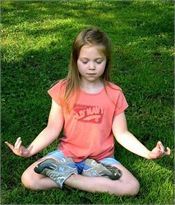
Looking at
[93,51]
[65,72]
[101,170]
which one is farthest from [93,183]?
[65,72]

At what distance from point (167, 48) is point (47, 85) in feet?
7.99

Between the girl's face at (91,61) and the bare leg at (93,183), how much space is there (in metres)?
0.86

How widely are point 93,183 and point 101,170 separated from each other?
146 millimetres

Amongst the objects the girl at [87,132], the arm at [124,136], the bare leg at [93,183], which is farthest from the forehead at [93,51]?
the bare leg at [93,183]

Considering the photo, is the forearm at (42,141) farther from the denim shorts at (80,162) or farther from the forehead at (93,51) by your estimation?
the forehead at (93,51)

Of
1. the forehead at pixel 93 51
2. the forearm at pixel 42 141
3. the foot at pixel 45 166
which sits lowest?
the foot at pixel 45 166

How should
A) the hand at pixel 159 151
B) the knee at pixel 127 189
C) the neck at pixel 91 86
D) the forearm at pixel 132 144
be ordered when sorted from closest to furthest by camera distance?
the hand at pixel 159 151 < the knee at pixel 127 189 < the forearm at pixel 132 144 < the neck at pixel 91 86

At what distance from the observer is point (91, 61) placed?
14.9ft

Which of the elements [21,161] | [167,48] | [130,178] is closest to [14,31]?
[167,48]

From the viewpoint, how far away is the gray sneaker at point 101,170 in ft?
14.9

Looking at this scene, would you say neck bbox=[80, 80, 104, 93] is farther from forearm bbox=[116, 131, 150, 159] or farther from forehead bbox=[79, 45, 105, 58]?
forearm bbox=[116, 131, 150, 159]

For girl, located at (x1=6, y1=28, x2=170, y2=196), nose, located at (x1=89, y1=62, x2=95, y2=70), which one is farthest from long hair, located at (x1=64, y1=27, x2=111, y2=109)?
nose, located at (x1=89, y1=62, x2=95, y2=70)

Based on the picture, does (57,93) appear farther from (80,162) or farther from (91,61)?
(80,162)

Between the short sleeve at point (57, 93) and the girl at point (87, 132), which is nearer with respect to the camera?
the girl at point (87, 132)
